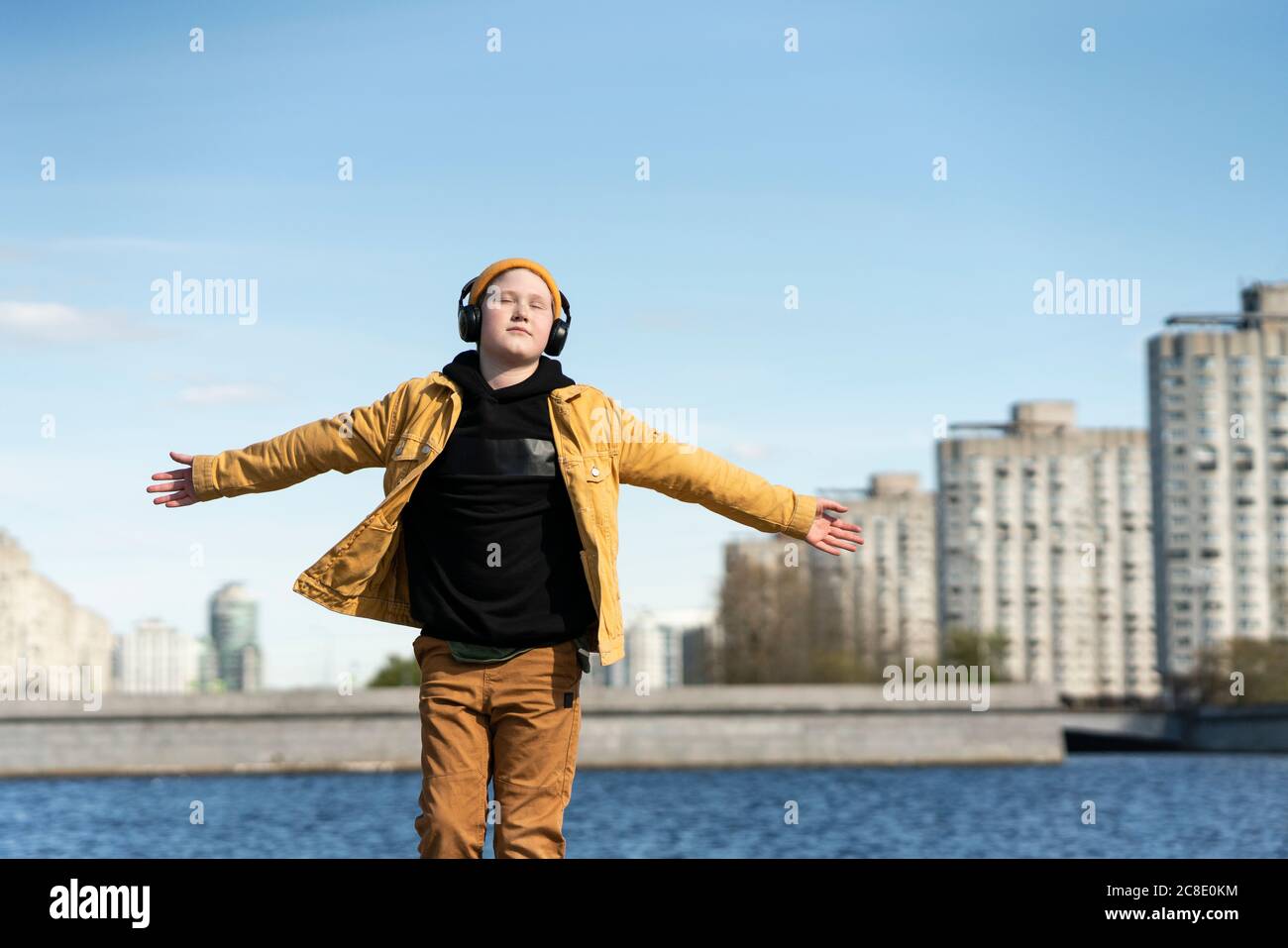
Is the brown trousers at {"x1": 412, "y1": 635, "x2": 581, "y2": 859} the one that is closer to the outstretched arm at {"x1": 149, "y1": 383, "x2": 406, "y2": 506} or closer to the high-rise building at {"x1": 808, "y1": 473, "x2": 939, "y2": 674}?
the outstretched arm at {"x1": 149, "y1": 383, "x2": 406, "y2": 506}

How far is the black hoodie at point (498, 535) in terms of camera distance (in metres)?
5.62

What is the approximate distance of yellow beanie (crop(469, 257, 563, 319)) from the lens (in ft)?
18.8

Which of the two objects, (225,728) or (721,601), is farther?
(721,601)

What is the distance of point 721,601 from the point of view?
280ft

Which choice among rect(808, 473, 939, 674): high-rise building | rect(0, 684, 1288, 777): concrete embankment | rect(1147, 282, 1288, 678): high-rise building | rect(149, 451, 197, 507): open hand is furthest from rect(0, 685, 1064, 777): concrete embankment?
rect(149, 451, 197, 507): open hand

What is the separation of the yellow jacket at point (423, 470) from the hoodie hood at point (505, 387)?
4 centimetres

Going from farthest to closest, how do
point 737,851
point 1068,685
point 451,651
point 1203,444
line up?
point 1068,685, point 1203,444, point 737,851, point 451,651

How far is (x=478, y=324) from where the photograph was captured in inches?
228

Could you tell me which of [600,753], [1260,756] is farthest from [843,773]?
[1260,756]

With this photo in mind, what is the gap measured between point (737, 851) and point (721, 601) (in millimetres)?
47547

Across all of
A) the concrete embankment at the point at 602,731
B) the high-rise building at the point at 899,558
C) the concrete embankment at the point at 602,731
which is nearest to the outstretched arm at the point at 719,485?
the concrete embankment at the point at 602,731

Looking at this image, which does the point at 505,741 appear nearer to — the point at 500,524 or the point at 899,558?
the point at 500,524

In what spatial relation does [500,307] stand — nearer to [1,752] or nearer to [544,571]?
[544,571]

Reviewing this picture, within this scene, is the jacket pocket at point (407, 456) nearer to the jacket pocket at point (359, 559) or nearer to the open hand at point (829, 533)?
the jacket pocket at point (359, 559)
